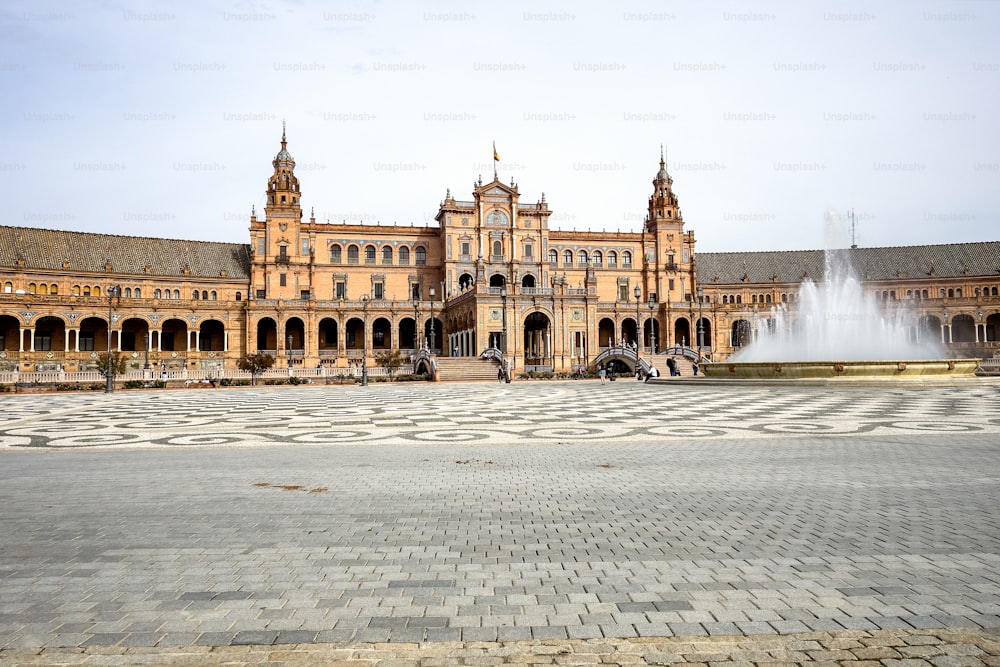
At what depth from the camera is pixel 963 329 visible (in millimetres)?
77125

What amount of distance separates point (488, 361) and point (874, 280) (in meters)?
57.3

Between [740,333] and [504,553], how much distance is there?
7890 centimetres

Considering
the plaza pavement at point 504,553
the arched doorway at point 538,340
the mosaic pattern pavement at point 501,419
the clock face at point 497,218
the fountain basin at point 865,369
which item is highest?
the clock face at point 497,218

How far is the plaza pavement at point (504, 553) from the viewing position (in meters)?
3.94

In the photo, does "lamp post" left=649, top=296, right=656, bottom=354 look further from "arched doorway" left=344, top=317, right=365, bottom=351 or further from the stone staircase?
"arched doorway" left=344, top=317, right=365, bottom=351

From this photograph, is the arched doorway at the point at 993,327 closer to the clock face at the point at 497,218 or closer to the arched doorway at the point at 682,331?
the arched doorway at the point at 682,331

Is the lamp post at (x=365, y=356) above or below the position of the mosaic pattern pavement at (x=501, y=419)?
above

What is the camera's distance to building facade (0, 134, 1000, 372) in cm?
6009

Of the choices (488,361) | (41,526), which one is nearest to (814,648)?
(41,526)

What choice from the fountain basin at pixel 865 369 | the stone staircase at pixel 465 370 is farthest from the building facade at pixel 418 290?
the fountain basin at pixel 865 369

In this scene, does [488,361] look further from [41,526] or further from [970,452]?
[41,526]

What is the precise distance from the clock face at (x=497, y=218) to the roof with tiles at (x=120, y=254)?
27.7 m

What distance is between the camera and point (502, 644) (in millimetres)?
3918

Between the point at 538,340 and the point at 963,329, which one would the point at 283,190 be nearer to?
the point at 538,340
